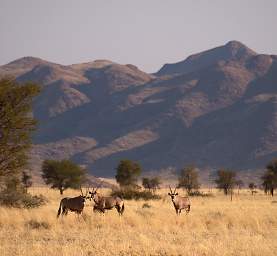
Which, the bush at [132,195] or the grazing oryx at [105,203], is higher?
the bush at [132,195]

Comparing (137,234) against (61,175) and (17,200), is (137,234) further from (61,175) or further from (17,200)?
(61,175)

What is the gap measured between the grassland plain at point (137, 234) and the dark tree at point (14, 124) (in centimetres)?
223

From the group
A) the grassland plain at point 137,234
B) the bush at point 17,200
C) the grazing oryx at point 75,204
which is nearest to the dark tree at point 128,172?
the bush at point 17,200

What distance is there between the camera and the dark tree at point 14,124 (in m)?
26.6

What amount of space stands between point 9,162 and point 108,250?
12.4m

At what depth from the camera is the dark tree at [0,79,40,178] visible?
26.6m

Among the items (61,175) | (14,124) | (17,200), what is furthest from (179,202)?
(61,175)

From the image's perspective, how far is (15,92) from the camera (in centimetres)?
2712

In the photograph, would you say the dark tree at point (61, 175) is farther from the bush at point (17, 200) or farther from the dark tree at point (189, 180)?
the bush at point (17, 200)

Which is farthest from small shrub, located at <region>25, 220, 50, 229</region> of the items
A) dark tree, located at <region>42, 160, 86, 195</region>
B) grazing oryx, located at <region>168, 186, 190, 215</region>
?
dark tree, located at <region>42, 160, 86, 195</region>

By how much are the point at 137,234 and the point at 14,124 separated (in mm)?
9763

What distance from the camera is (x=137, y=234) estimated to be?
19.7 metres

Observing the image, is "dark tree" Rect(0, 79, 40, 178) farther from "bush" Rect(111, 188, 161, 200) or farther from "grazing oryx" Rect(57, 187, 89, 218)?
"bush" Rect(111, 188, 161, 200)

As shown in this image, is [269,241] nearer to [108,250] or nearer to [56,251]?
[108,250]
